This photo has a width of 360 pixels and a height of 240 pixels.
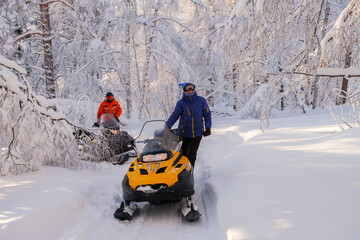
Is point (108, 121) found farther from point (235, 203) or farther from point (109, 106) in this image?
point (235, 203)

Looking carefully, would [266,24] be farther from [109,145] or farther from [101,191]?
[109,145]

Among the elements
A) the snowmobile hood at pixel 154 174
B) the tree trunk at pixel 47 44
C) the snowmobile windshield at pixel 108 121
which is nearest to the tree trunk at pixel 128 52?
the tree trunk at pixel 47 44

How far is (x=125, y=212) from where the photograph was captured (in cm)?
385

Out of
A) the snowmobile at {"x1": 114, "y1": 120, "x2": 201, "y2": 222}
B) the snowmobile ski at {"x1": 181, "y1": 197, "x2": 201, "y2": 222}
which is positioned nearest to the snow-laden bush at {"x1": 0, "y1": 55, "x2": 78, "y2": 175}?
the snowmobile at {"x1": 114, "y1": 120, "x2": 201, "y2": 222}

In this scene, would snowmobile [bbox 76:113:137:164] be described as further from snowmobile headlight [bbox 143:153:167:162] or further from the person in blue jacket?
snowmobile headlight [bbox 143:153:167:162]

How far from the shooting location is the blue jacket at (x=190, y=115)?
499 cm

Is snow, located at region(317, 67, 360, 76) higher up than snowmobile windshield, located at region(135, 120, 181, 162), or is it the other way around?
snow, located at region(317, 67, 360, 76)

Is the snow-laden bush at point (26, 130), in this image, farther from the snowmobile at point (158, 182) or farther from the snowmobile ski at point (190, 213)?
the snowmobile ski at point (190, 213)

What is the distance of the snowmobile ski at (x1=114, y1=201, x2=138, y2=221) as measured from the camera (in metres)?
3.80

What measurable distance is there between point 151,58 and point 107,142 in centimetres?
865

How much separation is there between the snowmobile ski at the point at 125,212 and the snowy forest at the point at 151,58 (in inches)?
78.1

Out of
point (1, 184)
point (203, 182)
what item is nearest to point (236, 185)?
point (203, 182)

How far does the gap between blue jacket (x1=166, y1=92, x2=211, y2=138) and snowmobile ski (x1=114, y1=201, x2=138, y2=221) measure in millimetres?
1602

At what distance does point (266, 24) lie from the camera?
362cm
